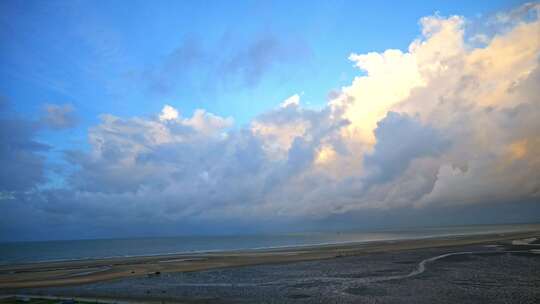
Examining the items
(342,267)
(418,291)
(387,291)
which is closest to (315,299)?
(387,291)

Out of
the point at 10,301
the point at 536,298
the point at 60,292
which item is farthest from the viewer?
the point at 60,292

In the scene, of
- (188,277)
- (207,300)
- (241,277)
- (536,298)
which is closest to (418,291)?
(536,298)

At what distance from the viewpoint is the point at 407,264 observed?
49.1 meters

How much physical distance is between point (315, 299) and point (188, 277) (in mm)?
22147

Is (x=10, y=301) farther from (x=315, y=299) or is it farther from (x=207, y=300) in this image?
(x=315, y=299)

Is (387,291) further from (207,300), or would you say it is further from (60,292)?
(60,292)

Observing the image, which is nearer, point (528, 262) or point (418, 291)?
point (418, 291)

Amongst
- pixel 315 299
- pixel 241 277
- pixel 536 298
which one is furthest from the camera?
pixel 241 277

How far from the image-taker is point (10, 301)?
103 ft

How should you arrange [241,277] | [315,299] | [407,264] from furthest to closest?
[407,264] < [241,277] < [315,299]

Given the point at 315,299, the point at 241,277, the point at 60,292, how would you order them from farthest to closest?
the point at 241,277 → the point at 60,292 → the point at 315,299

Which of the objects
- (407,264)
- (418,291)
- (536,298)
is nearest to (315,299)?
(418,291)

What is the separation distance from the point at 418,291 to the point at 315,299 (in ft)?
28.6

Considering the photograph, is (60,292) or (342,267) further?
(342,267)
